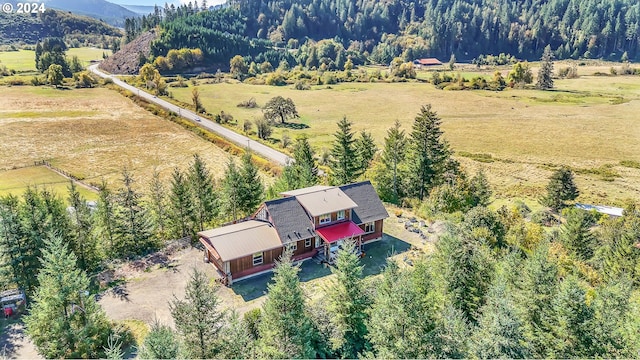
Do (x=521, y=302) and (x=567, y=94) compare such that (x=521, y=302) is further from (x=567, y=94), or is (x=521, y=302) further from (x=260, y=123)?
(x=567, y=94)

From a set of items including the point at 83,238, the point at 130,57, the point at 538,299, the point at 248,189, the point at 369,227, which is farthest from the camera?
the point at 130,57

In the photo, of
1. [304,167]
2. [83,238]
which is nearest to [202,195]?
[83,238]

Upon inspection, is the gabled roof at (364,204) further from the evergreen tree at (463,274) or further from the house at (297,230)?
the evergreen tree at (463,274)

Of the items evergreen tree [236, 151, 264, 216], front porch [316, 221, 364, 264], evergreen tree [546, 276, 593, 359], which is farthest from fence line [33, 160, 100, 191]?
evergreen tree [546, 276, 593, 359]

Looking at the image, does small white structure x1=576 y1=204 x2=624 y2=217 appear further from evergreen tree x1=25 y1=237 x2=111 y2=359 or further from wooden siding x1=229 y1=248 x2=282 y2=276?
evergreen tree x1=25 y1=237 x2=111 y2=359

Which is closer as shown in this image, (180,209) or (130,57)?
(180,209)

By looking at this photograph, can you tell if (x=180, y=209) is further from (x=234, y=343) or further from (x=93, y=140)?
(x=93, y=140)

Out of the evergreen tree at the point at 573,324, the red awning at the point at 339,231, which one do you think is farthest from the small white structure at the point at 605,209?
the evergreen tree at the point at 573,324
